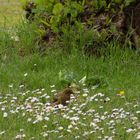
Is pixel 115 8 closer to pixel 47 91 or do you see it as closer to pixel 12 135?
pixel 47 91

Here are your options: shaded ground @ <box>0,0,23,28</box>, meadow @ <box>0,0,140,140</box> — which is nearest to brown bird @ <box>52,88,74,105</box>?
meadow @ <box>0,0,140,140</box>

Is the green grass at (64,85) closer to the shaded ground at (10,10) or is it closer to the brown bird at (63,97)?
the brown bird at (63,97)

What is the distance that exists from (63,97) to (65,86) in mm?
551

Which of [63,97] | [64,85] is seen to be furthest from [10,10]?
[63,97]

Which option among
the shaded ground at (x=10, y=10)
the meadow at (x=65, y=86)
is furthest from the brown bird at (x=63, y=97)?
the shaded ground at (x=10, y=10)

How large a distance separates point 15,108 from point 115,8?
2654 mm

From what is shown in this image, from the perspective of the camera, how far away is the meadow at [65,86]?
473cm

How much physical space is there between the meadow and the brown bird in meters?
0.07

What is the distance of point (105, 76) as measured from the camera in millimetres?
6434

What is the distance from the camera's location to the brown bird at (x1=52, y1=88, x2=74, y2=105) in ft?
18.0

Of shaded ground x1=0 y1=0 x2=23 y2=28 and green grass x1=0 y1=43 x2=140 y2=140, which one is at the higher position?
green grass x1=0 y1=43 x2=140 y2=140

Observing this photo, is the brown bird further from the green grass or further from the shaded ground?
the shaded ground

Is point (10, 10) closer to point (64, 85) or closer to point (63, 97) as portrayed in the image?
point (64, 85)

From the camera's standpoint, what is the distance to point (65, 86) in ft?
20.0
